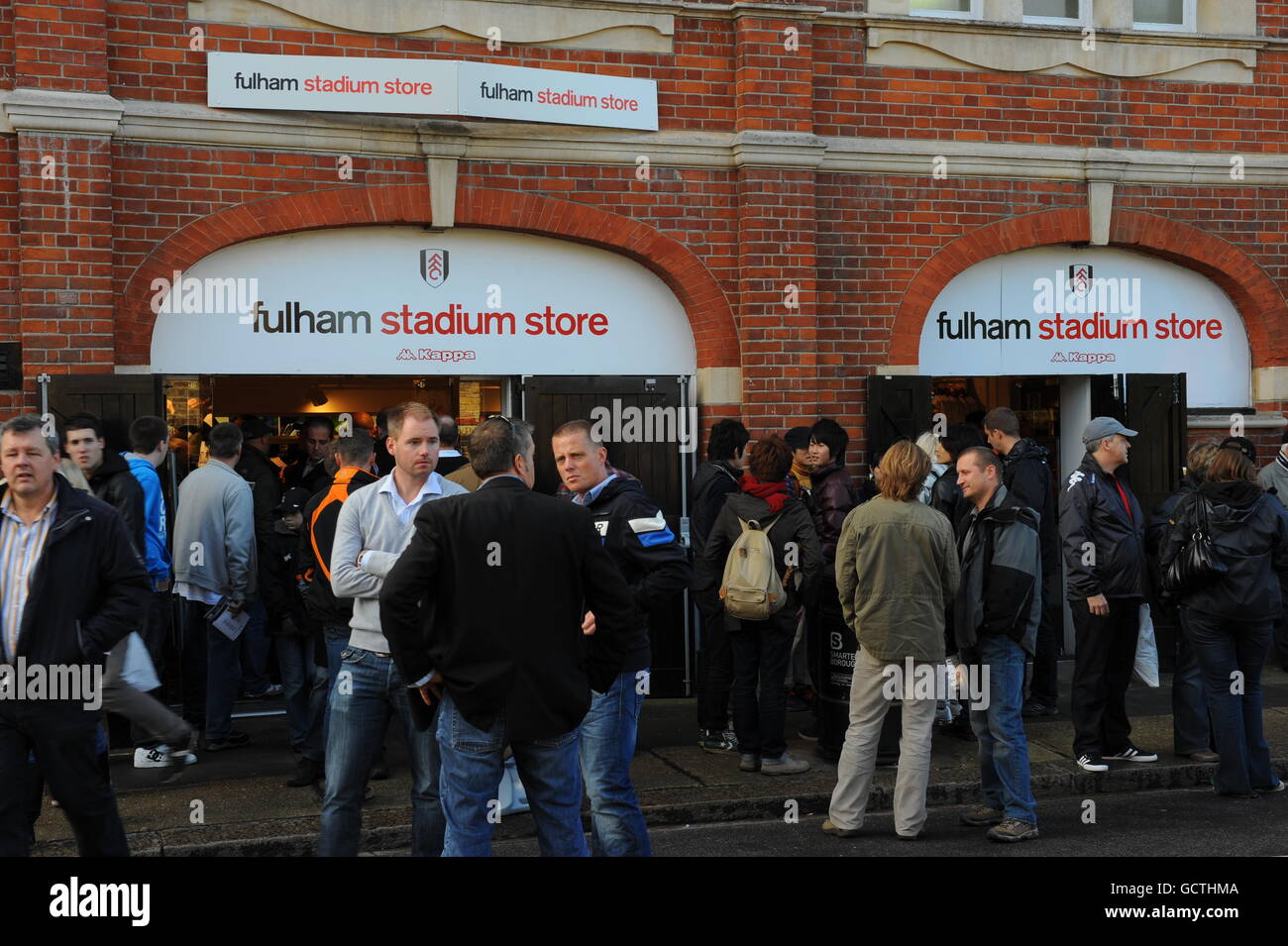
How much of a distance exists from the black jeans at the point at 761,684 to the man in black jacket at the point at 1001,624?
1.26 metres

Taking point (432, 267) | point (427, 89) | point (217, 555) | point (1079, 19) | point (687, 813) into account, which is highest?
point (1079, 19)

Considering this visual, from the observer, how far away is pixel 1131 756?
26.2 feet

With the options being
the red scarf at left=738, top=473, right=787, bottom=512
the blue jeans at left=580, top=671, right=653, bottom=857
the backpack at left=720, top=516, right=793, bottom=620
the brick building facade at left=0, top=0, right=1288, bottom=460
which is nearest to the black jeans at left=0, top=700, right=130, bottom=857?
the blue jeans at left=580, top=671, right=653, bottom=857

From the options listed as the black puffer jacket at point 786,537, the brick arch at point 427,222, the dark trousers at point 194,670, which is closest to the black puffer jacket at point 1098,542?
the black puffer jacket at point 786,537

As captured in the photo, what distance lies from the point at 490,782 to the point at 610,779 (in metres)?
0.70

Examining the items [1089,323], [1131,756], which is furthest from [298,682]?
[1089,323]

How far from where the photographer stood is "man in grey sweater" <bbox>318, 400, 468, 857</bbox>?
5180 mm

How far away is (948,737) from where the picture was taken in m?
8.58

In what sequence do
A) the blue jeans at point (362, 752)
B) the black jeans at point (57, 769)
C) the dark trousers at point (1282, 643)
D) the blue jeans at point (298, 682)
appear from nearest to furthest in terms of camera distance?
the black jeans at point (57, 769)
the blue jeans at point (362, 752)
the blue jeans at point (298, 682)
the dark trousers at point (1282, 643)

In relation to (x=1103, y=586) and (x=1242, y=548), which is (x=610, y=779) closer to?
(x=1103, y=586)

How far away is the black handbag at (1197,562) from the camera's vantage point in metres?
7.15

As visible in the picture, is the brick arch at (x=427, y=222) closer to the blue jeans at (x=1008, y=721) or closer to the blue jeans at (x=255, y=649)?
the blue jeans at (x=255, y=649)

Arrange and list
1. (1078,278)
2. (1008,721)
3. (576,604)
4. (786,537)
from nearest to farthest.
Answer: (576,604), (1008,721), (786,537), (1078,278)

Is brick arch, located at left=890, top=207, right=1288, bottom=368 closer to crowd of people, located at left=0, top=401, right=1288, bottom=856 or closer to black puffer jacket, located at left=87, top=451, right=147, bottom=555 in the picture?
crowd of people, located at left=0, top=401, right=1288, bottom=856
